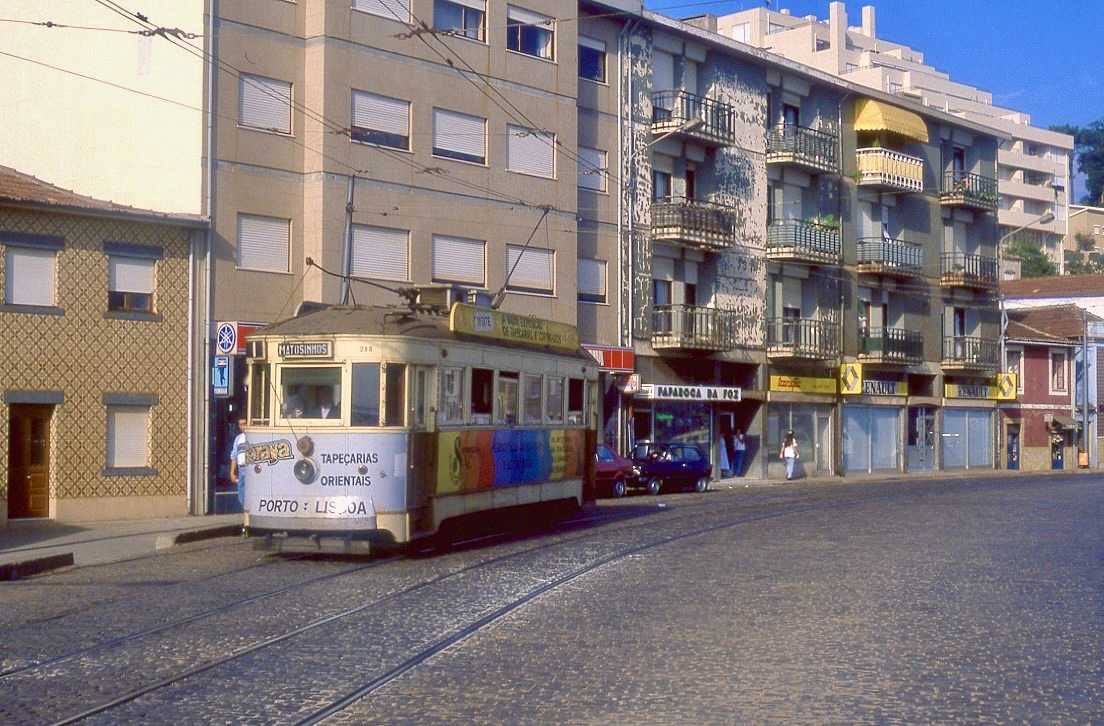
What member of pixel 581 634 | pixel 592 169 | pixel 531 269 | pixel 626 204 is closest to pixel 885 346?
pixel 626 204

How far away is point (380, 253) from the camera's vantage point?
30297 mm

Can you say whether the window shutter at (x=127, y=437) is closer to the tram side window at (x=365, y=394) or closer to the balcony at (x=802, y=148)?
the tram side window at (x=365, y=394)

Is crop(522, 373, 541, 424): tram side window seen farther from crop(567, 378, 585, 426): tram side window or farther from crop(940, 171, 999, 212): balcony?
crop(940, 171, 999, 212): balcony

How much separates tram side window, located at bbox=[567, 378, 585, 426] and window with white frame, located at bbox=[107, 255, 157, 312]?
8.72 m

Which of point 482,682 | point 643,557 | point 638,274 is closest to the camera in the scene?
point 482,682

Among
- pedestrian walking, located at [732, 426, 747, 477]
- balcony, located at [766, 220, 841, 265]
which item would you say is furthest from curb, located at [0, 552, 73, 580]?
balcony, located at [766, 220, 841, 265]

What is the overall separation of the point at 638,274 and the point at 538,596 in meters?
25.9

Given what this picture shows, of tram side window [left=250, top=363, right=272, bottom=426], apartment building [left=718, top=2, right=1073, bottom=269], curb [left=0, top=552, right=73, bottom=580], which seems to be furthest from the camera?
apartment building [left=718, top=2, right=1073, bottom=269]

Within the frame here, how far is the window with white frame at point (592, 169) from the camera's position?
37.2m

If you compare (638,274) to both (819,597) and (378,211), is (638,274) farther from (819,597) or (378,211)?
(819,597)

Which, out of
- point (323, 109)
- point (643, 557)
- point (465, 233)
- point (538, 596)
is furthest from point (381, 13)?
point (538, 596)

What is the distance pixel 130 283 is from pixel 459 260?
8993 mm

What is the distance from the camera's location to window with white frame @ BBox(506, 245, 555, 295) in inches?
1330

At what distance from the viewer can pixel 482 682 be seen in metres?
9.43
